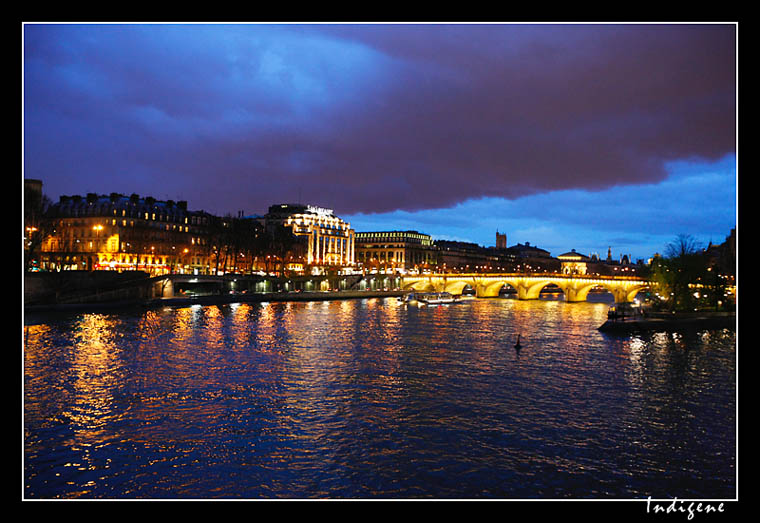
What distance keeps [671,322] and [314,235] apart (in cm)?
13325

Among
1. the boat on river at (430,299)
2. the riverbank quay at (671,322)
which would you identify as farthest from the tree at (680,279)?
the boat on river at (430,299)

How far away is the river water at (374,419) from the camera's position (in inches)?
708

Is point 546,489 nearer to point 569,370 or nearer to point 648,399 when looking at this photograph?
point 648,399

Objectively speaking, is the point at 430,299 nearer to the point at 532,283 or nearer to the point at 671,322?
the point at 532,283

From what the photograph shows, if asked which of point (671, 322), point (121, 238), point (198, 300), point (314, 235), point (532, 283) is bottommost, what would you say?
point (671, 322)

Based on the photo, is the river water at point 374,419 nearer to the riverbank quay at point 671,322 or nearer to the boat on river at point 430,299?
the riverbank quay at point 671,322

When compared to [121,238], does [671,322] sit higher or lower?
lower

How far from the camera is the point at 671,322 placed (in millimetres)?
58219

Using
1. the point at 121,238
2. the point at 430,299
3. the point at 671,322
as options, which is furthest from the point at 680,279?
the point at 121,238

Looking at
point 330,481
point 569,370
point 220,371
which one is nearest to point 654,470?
point 330,481

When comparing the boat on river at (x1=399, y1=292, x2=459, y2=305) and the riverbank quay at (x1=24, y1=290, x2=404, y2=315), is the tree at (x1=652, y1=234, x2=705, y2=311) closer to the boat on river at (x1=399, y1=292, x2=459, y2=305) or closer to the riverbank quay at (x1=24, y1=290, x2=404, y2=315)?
the boat on river at (x1=399, y1=292, x2=459, y2=305)

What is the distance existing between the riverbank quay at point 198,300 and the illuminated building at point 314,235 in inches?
1972
